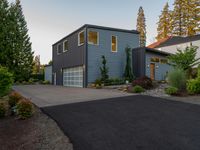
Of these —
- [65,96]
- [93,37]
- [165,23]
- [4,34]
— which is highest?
[165,23]

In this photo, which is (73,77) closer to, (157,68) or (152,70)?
(152,70)

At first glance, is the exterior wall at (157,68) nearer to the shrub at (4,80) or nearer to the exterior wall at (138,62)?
the exterior wall at (138,62)

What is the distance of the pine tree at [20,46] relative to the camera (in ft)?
82.5

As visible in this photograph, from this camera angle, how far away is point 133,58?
16.9 meters

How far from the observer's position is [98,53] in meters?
15.4

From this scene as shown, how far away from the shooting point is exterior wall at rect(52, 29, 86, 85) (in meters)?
15.8

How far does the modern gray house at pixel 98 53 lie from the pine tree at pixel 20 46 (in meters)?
10.7

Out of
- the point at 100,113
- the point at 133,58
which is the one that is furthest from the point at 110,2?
the point at 100,113

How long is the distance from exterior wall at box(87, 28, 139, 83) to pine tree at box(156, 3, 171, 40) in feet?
67.1

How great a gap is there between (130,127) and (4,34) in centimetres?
2539

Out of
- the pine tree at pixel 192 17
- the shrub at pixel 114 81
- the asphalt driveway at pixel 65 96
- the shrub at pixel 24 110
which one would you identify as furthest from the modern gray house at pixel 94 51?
the pine tree at pixel 192 17

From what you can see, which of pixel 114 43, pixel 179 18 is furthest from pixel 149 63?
pixel 179 18

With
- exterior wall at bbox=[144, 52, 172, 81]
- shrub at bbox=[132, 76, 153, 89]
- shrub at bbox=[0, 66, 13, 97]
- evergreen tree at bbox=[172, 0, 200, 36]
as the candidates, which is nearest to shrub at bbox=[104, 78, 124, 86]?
exterior wall at bbox=[144, 52, 172, 81]

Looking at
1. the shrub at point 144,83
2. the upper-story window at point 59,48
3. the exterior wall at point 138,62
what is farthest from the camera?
the upper-story window at point 59,48
